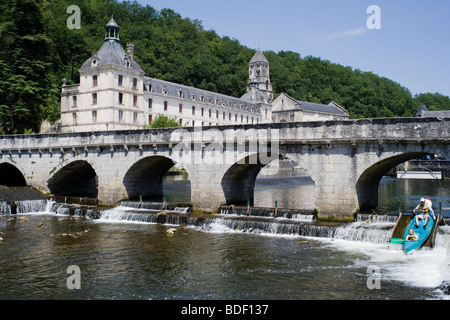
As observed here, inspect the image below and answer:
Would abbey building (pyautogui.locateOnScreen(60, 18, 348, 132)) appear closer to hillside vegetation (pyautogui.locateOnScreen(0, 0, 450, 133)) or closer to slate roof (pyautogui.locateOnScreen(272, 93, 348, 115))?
hillside vegetation (pyautogui.locateOnScreen(0, 0, 450, 133))

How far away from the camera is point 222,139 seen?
29844 mm

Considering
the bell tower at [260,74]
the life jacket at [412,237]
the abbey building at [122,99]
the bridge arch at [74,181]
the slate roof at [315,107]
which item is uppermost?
the bell tower at [260,74]

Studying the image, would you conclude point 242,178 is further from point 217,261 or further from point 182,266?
point 182,266

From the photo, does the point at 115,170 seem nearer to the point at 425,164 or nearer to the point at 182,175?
the point at 182,175

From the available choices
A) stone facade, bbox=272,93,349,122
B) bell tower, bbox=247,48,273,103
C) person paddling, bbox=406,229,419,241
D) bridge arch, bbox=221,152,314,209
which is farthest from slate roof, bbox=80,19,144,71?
bell tower, bbox=247,48,273,103

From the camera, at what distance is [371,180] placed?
27.4 meters

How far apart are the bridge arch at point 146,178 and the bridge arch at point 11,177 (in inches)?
643

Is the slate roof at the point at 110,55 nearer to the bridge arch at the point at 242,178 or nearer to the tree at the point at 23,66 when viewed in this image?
the tree at the point at 23,66

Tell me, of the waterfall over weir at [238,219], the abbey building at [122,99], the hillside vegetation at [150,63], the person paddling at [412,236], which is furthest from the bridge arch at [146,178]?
the abbey building at [122,99]

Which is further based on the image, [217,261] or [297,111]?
[297,111]

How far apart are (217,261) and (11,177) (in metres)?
36.6

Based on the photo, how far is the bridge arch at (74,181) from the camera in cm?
3931

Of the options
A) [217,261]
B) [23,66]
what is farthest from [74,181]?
[217,261]
